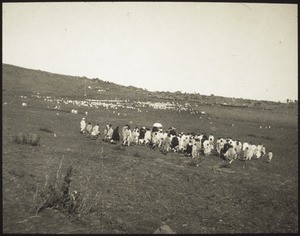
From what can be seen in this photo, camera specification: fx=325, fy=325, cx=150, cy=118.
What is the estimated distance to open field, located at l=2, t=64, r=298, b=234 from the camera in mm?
9594

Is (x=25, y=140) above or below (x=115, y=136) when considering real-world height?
above

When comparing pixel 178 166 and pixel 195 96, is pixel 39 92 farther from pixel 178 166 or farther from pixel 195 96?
pixel 178 166

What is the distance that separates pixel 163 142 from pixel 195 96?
58.1 meters

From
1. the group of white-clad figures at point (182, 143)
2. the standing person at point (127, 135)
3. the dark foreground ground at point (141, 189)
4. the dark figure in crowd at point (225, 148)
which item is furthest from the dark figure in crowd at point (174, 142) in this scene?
the dark figure in crowd at point (225, 148)

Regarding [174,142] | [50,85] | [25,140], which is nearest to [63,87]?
[50,85]

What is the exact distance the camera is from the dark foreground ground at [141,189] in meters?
9.58

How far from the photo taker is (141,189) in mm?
13469

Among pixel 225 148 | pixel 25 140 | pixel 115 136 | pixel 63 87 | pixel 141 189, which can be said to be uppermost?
pixel 63 87

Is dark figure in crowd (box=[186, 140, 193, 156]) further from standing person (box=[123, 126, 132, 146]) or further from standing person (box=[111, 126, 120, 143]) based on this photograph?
standing person (box=[111, 126, 120, 143])

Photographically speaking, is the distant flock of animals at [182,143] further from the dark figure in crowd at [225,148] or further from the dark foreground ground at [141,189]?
the dark foreground ground at [141,189]

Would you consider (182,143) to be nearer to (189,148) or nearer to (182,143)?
(182,143)

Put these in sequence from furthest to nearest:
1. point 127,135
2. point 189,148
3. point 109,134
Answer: point 109,134, point 127,135, point 189,148

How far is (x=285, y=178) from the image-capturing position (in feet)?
61.8

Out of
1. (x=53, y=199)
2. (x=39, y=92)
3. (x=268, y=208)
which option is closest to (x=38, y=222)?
(x=53, y=199)
